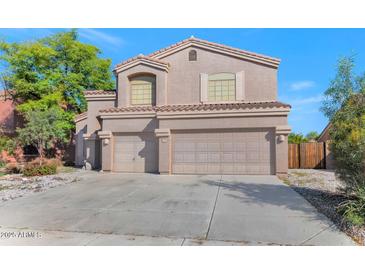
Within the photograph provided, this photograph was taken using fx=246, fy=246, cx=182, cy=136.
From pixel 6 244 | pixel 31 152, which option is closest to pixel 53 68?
Result: pixel 31 152

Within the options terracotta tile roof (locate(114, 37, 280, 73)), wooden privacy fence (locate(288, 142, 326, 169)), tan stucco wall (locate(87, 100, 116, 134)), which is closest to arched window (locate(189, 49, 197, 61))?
terracotta tile roof (locate(114, 37, 280, 73))

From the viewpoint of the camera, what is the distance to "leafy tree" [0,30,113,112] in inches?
747

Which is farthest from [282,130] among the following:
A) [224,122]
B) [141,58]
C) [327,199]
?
[141,58]

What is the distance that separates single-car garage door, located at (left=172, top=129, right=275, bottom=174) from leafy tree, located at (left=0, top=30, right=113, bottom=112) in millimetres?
12197

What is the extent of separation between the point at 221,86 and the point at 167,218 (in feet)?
34.9

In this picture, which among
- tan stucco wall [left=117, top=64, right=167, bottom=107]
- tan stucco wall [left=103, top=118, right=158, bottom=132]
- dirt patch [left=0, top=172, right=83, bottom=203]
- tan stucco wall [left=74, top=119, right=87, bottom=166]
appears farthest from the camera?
tan stucco wall [left=74, top=119, right=87, bottom=166]

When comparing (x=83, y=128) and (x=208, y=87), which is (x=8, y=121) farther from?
(x=208, y=87)

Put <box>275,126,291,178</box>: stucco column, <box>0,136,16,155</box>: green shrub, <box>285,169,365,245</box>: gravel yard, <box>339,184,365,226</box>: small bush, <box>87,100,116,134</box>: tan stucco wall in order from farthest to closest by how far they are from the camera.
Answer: <box>87,100,116,134</box>: tan stucco wall, <box>0,136,16,155</box>: green shrub, <box>275,126,291,178</box>: stucco column, <box>339,184,365,226</box>: small bush, <box>285,169,365,245</box>: gravel yard

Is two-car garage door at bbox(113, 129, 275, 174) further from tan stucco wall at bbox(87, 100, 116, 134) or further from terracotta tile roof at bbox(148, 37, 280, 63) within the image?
terracotta tile roof at bbox(148, 37, 280, 63)

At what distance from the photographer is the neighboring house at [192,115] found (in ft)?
41.0

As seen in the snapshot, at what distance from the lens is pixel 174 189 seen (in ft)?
29.7

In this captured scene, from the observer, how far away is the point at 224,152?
41.9 ft

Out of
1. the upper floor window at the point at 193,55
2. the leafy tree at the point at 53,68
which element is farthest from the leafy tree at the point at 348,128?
the leafy tree at the point at 53,68
